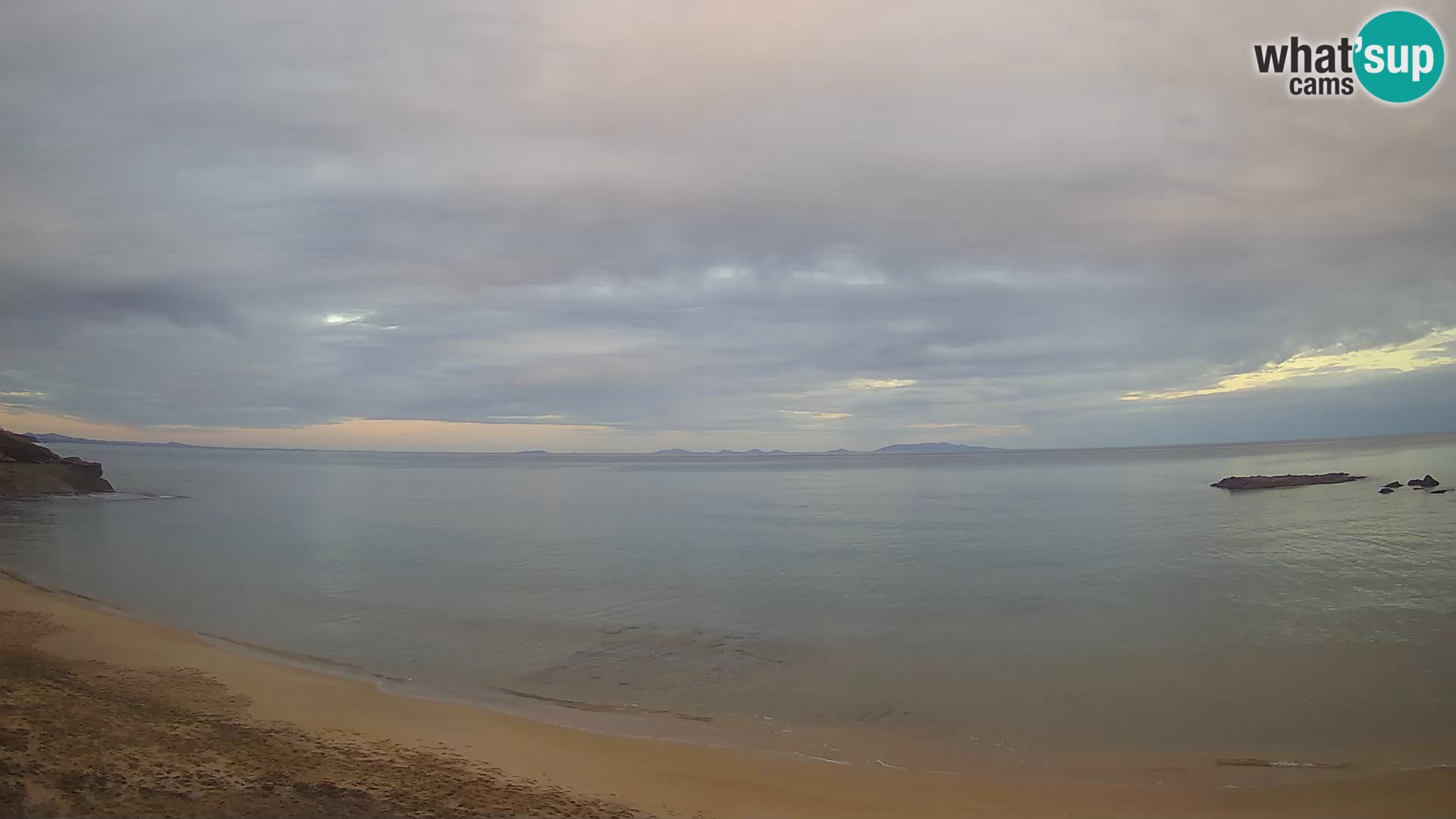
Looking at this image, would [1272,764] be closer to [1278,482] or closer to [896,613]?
[896,613]

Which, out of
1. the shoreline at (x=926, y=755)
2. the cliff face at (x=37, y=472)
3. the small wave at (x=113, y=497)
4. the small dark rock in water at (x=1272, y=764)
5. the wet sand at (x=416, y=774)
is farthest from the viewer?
the small wave at (x=113, y=497)

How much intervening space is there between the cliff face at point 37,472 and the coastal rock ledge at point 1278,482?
317 ft

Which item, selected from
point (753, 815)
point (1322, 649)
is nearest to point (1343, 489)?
point (1322, 649)

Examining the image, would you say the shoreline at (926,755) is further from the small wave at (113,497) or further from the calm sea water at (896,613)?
the small wave at (113,497)

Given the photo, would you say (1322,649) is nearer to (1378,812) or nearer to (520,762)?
(1378,812)

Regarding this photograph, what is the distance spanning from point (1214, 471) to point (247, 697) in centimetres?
11274

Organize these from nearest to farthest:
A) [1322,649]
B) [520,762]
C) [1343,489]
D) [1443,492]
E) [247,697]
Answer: [520,762], [247,697], [1322,649], [1443,492], [1343,489]

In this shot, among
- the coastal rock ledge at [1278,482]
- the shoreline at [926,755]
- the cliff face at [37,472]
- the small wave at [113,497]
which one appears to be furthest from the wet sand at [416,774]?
the coastal rock ledge at [1278,482]

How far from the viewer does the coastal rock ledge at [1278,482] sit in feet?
198

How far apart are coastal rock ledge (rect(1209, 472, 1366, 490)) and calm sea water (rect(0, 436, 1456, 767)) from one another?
14.2m

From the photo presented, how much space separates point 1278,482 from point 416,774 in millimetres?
73789

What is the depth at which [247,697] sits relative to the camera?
1212 centimetres

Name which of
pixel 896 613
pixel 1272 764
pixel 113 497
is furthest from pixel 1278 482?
pixel 113 497

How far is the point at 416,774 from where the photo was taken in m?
9.00
